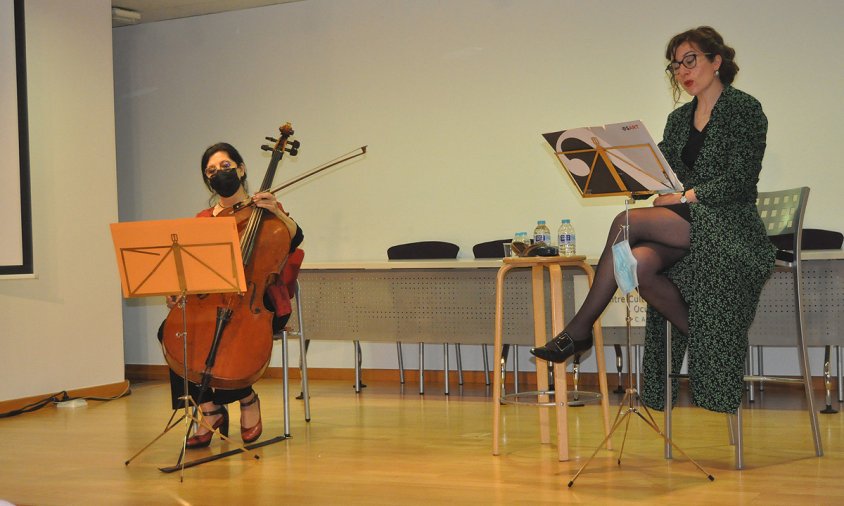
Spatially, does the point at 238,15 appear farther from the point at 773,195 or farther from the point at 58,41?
the point at 773,195

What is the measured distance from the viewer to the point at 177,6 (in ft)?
22.1

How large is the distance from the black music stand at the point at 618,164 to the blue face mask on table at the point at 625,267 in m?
0.05

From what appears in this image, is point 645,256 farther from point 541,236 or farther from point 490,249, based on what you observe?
point 490,249

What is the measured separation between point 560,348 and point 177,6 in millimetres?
4733

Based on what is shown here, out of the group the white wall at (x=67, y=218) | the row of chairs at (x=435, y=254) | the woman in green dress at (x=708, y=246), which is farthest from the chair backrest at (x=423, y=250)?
the woman in green dress at (x=708, y=246)

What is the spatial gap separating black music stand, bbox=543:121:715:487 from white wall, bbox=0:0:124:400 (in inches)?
137

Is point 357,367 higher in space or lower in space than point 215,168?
lower

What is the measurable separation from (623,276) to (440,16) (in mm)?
3721

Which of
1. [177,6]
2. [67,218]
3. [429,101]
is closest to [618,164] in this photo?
[429,101]

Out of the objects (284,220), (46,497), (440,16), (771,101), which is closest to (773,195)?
(284,220)

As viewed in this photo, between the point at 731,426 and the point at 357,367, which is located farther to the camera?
the point at 357,367

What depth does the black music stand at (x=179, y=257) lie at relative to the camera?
3.20 meters

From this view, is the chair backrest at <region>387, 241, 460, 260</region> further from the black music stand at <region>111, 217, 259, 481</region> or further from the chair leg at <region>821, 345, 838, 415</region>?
the black music stand at <region>111, 217, 259, 481</region>

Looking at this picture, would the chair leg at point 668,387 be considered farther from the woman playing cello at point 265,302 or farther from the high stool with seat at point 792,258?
the woman playing cello at point 265,302
